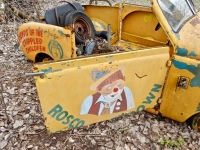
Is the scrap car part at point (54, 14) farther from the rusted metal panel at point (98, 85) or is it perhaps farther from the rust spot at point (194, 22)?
the rust spot at point (194, 22)

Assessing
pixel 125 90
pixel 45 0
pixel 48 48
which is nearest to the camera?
pixel 125 90

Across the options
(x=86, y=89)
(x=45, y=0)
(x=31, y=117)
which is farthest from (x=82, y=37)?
(x=45, y=0)

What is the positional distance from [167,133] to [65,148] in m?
1.43

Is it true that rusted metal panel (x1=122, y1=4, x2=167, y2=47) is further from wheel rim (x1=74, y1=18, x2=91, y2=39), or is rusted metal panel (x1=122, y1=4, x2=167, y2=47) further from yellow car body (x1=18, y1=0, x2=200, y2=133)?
yellow car body (x1=18, y1=0, x2=200, y2=133)

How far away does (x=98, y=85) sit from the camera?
7.63ft

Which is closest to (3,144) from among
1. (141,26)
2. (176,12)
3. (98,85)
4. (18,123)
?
(18,123)

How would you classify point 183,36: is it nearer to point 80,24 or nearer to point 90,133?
point 90,133

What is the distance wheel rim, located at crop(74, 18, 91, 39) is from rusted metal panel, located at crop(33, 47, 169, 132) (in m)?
1.84

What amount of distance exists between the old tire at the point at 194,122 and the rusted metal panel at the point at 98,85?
66 centimetres

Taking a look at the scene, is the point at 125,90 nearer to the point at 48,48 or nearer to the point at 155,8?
the point at 155,8

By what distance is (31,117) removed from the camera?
10.8ft

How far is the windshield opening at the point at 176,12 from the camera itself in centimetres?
271

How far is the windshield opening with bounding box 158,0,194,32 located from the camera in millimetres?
2715

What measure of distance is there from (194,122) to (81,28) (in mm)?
2485
